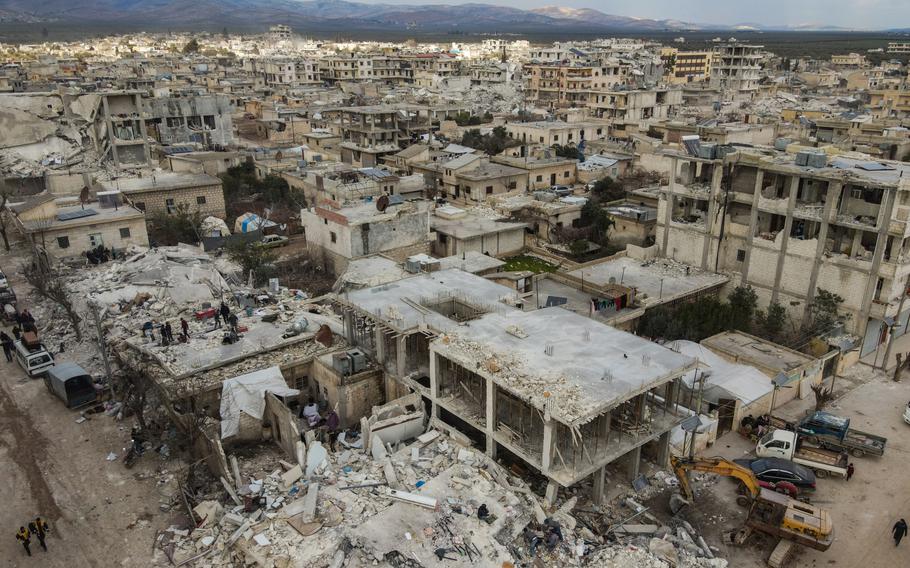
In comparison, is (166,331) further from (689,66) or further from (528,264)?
(689,66)

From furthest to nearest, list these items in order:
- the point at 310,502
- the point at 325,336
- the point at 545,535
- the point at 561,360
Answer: the point at 325,336 → the point at 561,360 → the point at 310,502 → the point at 545,535

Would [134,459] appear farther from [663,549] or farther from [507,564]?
[663,549]

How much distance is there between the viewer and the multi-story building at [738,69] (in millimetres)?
103750

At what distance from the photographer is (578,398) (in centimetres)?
1659

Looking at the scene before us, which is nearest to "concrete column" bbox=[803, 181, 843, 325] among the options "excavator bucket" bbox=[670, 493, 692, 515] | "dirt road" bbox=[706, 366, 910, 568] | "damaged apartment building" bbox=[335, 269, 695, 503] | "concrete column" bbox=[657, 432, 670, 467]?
"dirt road" bbox=[706, 366, 910, 568]

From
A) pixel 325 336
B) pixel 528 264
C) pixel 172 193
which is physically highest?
pixel 172 193

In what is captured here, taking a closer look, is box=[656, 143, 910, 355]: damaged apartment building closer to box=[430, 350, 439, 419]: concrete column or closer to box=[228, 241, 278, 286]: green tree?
box=[430, 350, 439, 419]: concrete column

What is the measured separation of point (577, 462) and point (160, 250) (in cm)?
2630

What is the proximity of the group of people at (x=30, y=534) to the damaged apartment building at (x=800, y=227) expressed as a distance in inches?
1145

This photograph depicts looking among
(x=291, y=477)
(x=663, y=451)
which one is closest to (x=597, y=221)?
(x=663, y=451)

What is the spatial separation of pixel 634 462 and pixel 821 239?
15705 mm

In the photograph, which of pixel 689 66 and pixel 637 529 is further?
pixel 689 66

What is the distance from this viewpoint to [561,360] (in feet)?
60.6

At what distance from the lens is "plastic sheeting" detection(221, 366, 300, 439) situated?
2064 cm
